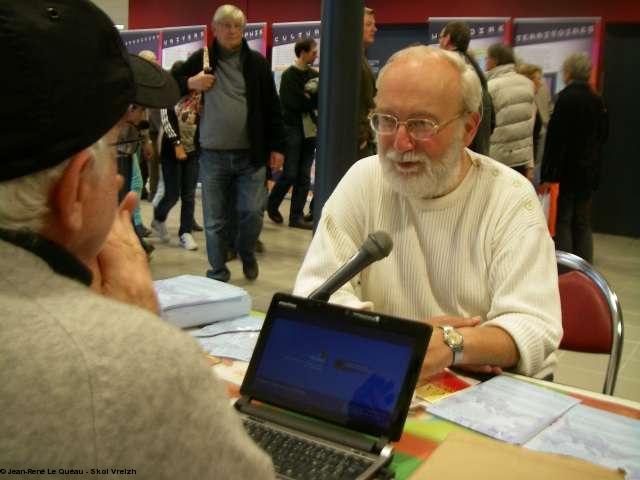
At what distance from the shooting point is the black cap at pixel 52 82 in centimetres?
62

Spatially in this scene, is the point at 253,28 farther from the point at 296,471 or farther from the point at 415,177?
the point at 296,471

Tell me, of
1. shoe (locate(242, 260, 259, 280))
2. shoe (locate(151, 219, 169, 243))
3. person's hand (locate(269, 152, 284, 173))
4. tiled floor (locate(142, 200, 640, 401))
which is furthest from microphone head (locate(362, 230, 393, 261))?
shoe (locate(151, 219, 169, 243))

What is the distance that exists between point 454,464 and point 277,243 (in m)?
5.56

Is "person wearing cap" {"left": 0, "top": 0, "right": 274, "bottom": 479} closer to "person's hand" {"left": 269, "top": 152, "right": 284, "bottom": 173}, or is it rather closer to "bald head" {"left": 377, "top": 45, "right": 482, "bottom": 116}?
"bald head" {"left": 377, "top": 45, "right": 482, "bottom": 116}

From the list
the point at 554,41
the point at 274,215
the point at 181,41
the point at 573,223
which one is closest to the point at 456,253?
the point at 573,223

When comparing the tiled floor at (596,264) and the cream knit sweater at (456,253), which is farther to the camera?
the tiled floor at (596,264)

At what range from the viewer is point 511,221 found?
1.75 m

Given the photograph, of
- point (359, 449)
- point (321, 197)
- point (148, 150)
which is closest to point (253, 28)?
point (148, 150)

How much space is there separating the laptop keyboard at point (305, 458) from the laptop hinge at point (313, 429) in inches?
1.0

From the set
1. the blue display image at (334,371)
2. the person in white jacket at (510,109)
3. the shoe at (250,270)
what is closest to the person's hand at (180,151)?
the shoe at (250,270)

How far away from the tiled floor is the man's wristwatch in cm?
220

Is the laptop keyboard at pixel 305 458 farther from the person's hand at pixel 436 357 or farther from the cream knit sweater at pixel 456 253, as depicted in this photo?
the cream knit sweater at pixel 456 253

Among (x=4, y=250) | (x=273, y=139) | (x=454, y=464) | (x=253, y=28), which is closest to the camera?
(x=4, y=250)

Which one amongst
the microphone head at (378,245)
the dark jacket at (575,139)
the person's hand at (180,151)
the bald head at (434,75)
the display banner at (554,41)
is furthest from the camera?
the display banner at (554,41)
